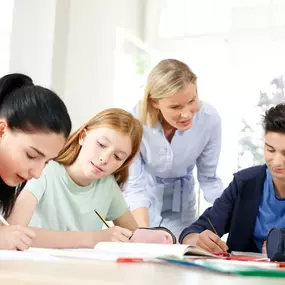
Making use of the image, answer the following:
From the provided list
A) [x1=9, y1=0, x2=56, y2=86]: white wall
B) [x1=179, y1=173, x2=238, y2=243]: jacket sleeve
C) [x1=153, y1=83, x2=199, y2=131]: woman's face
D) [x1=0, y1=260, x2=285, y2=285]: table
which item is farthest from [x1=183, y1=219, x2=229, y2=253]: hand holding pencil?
[x1=9, y1=0, x2=56, y2=86]: white wall

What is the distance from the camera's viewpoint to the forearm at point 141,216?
69.1 inches

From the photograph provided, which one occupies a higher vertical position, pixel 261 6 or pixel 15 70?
pixel 261 6

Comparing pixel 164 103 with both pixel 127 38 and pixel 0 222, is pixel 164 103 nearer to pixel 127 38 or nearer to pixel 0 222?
pixel 127 38

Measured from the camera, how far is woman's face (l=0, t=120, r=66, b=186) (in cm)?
96

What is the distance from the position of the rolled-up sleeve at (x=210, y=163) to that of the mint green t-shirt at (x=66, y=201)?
47 centimetres

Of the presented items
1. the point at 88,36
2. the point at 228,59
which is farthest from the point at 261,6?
the point at 88,36

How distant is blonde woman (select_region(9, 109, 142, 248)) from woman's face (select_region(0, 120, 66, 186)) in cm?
20

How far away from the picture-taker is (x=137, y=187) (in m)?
1.81

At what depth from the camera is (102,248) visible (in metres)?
0.81

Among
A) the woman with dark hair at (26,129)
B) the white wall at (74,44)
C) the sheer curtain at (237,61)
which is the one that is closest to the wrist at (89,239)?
the woman with dark hair at (26,129)

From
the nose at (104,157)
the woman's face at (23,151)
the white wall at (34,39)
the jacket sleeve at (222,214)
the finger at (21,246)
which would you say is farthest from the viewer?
the white wall at (34,39)

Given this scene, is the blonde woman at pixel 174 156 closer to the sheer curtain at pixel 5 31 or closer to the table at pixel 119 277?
the sheer curtain at pixel 5 31

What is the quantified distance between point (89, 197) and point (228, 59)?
77 centimetres

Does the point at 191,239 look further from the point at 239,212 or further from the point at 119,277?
the point at 119,277
